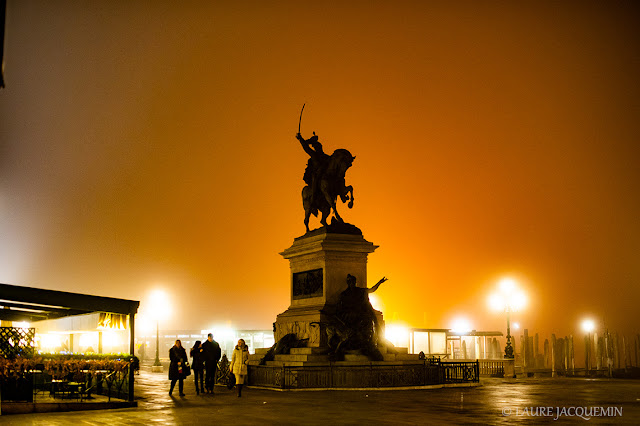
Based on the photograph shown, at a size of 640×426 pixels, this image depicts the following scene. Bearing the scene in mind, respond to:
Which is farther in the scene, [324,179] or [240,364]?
[324,179]

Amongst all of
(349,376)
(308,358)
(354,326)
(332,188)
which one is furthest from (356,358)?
(332,188)

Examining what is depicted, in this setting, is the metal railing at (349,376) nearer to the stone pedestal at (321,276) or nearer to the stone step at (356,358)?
the stone step at (356,358)

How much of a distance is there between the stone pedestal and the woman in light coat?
458cm

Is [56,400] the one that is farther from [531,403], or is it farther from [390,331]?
[390,331]

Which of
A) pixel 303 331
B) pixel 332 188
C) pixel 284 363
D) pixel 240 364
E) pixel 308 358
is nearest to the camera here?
pixel 240 364

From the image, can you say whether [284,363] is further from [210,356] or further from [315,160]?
[315,160]

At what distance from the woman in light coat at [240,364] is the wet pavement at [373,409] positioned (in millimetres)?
480

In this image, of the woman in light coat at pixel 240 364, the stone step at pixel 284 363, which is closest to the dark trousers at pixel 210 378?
the woman in light coat at pixel 240 364

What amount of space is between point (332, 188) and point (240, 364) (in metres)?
11.3

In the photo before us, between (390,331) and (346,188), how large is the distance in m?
21.9

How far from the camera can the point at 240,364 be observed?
2659 centimetres

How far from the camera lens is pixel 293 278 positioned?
1399 inches

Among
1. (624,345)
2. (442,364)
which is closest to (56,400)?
(442,364)

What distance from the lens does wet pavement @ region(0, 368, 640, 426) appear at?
18.1 m
